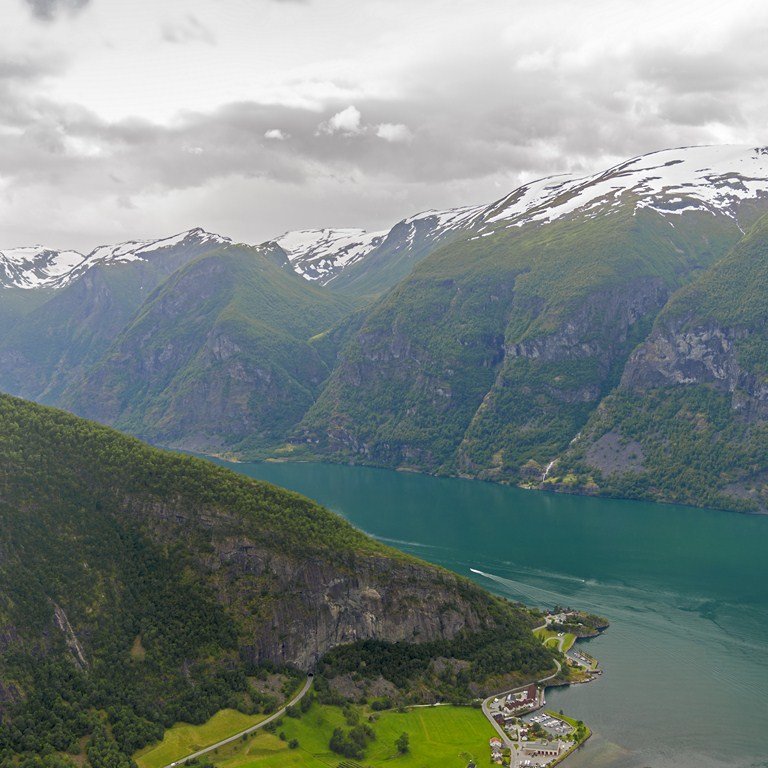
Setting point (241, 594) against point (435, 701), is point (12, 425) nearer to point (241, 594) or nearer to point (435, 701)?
point (241, 594)

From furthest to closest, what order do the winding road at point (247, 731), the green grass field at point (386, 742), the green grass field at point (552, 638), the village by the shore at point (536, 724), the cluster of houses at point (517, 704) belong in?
the green grass field at point (552, 638) < the cluster of houses at point (517, 704) < the village by the shore at point (536, 724) < the green grass field at point (386, 742) < the winding road at point (247, 731)

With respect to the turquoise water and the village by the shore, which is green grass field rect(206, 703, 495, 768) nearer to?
the village by the shore

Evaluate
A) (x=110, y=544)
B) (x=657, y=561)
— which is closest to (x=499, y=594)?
(x=657, y=561)

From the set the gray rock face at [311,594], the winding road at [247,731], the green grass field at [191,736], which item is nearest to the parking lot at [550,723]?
the gray rock face at [311,594]

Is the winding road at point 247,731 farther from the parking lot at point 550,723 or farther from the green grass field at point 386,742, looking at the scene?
the parking lot at point 550,723

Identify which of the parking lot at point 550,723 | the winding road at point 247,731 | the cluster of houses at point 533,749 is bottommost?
the cluster of houses at point 533,749

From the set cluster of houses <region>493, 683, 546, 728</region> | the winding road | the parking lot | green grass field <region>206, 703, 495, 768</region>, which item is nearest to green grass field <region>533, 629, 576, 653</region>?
cluster of houses <region>493, 683, 546, 728</region>
